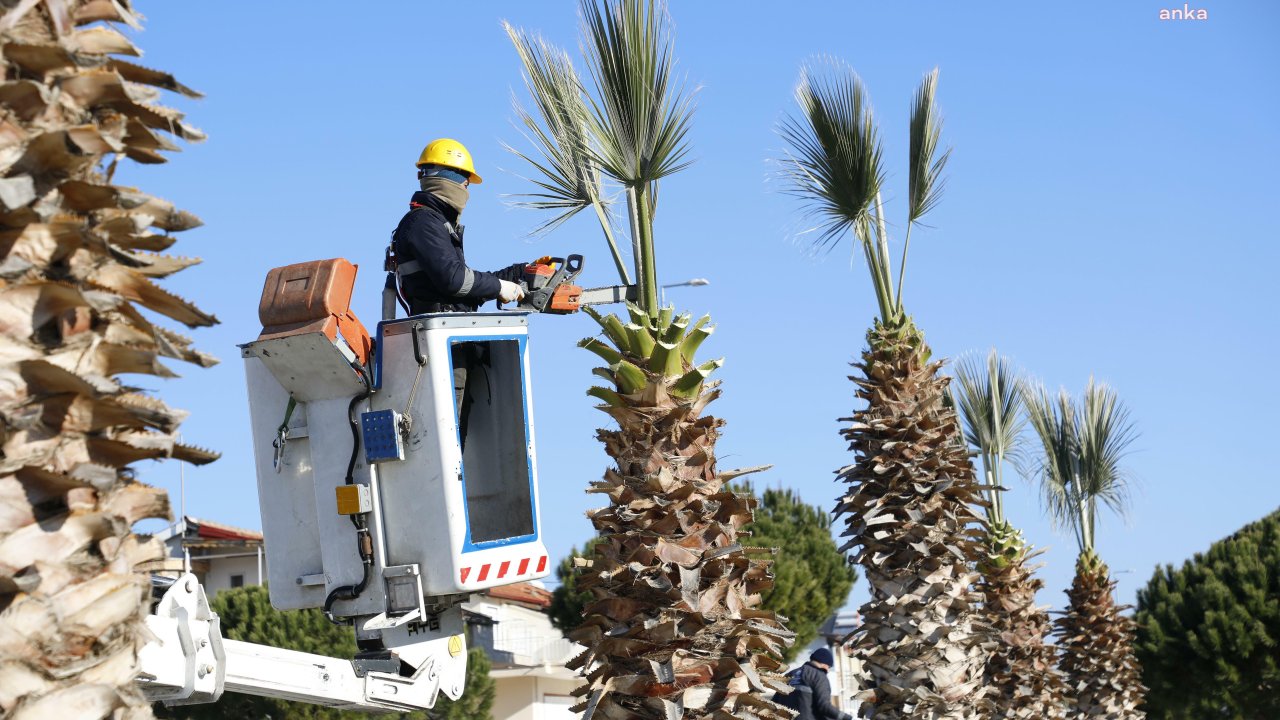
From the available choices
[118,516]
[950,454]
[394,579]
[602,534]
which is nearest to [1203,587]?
[950,454]

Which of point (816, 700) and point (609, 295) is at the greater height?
point (609, 295)

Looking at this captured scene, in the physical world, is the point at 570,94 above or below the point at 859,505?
above

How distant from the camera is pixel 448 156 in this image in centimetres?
788

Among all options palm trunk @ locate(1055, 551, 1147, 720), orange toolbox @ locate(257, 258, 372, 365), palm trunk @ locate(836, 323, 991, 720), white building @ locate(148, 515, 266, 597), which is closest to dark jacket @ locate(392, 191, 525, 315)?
orange toolbox @ locate(257, 258, 372, 365)

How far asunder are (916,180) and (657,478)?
19.4 feet

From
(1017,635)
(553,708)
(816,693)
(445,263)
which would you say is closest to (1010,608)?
(1017,635)

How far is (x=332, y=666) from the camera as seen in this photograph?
271 inches

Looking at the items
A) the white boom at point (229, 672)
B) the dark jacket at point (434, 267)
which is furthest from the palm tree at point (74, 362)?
the dark jacket at point (434, 267)

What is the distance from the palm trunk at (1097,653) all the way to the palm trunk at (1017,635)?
4.79ft

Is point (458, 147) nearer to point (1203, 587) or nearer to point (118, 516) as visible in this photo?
point (118, 516)

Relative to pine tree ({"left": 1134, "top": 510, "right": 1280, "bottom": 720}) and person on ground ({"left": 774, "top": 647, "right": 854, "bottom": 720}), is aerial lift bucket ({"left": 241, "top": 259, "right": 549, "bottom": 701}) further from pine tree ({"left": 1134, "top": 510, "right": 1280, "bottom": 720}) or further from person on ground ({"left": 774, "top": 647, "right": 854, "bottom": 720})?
pine tree ({"left": 1134, "top": 510, "right": 1280, "bottom": 720})

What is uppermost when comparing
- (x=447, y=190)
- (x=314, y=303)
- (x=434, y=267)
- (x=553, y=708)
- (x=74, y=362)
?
(x=447, y=190)

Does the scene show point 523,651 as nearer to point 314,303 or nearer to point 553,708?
point 553,708

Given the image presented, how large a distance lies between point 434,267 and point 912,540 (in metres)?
5.98
